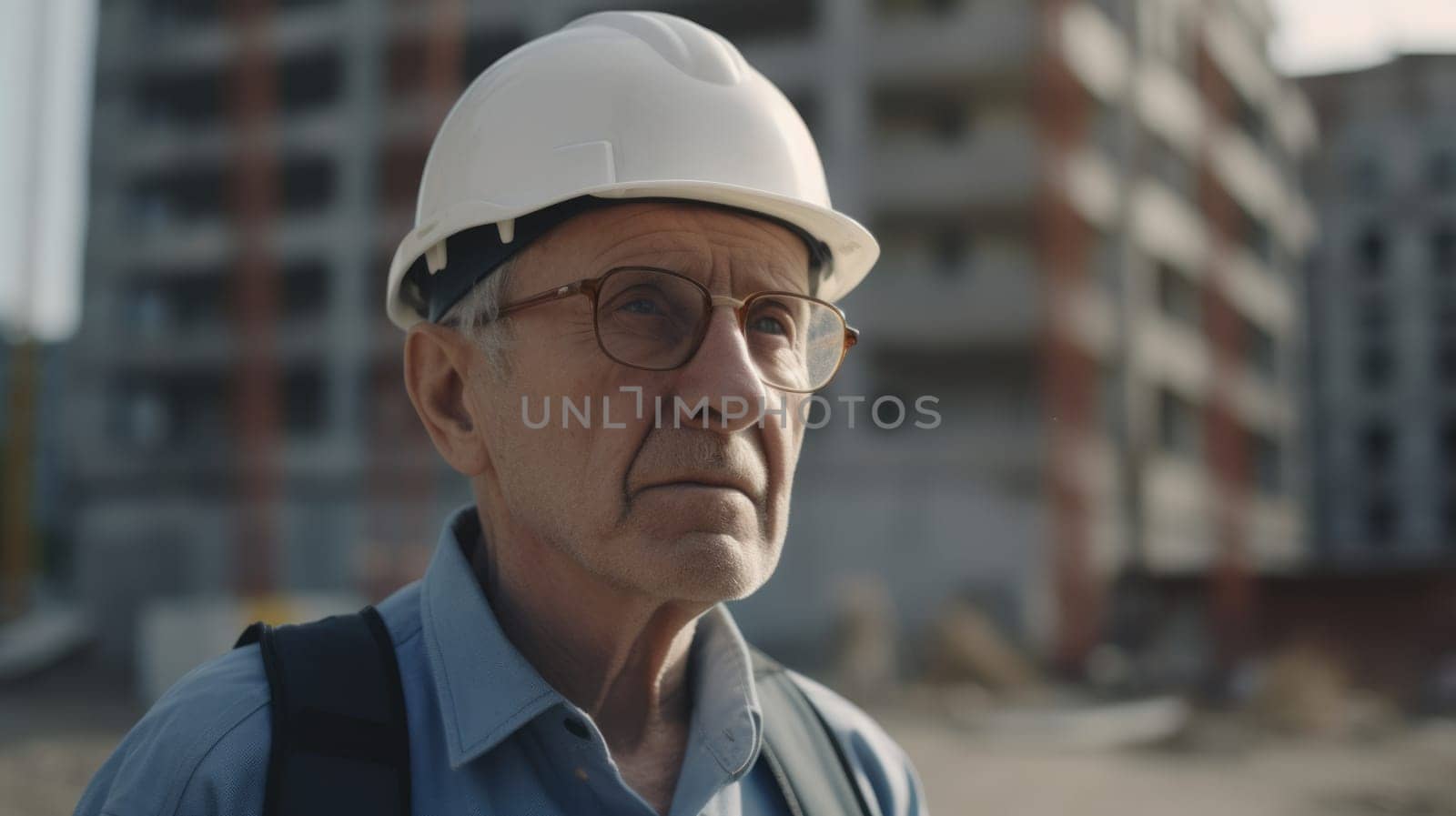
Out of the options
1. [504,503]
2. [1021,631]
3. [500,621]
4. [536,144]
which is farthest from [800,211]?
[1021,631]

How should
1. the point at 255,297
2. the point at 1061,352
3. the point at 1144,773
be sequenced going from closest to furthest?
the point at 1144,773
the point at 1061,352
the point at 255,297

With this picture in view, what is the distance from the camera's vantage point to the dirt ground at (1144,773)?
1176 centimetres

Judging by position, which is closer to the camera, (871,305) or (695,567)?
(695,567)

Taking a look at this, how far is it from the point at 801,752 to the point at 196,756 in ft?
2.90

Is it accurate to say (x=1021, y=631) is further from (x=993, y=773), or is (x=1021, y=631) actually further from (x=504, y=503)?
(x=504, y=503)

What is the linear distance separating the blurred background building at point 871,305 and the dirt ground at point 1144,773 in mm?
7972

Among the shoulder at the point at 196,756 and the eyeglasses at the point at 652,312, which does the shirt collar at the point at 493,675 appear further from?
the eyeglasses at the point at 652,312

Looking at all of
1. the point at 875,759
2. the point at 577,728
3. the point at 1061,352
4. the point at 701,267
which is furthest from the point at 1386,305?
the point at 577,728

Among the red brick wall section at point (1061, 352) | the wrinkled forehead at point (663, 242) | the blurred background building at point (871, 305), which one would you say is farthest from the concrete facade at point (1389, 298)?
the wrinkled forehead at point (663, 242)

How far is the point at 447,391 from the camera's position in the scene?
1960mm

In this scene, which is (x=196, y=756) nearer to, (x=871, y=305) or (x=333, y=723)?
(x=333, y=723)

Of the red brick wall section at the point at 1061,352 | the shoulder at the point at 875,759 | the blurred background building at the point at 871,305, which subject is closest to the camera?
the shoulder at the point at 875,759

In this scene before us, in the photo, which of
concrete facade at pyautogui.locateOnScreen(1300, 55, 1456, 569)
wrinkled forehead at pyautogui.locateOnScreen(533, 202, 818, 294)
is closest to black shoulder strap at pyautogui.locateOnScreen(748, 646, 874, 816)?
wrinkled forehead at pyautogui.locateOnScreen(533, 202, 818, 294)

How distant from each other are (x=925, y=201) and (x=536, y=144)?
25.7 m
